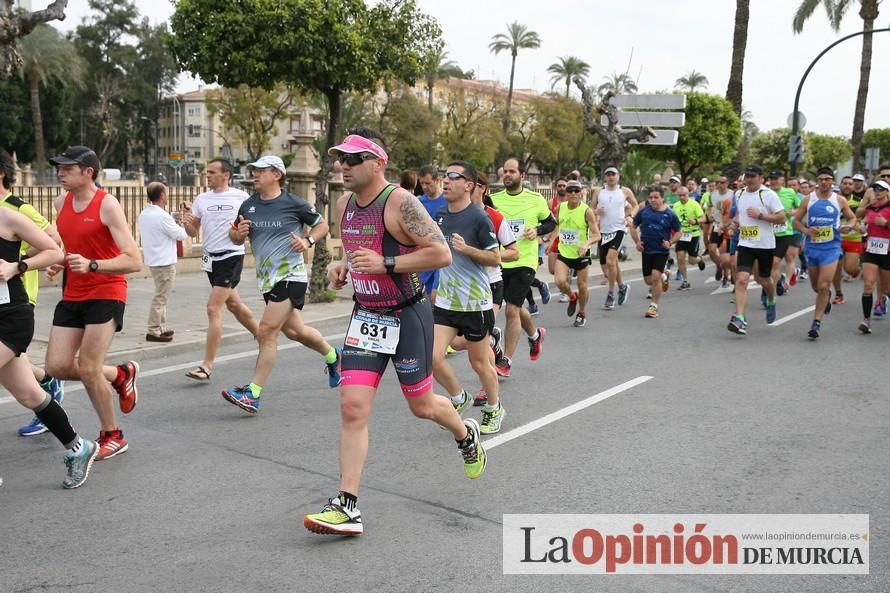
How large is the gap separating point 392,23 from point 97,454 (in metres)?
9.54

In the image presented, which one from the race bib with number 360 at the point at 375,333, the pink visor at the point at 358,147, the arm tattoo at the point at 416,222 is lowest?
the race bib with number 360 at the point at 375,333

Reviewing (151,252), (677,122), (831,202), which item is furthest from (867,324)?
(677,122)

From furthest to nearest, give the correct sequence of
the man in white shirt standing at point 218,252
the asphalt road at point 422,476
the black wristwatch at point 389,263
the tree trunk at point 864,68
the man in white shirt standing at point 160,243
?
1. the tree trunk at point 864,68
2. the man in white shirt standing at point 160,243
3. the man in white shirt standing at point 218,252
4. the black wristwatch at point 389,263
5. the asphalt road at point 422,476

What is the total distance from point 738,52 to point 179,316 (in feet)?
70.9

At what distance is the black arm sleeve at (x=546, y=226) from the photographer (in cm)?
873

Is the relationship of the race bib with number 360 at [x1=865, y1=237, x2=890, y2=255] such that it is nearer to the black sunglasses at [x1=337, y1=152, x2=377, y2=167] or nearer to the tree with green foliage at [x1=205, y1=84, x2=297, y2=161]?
the black sunglasses at [x1=337, y1=152, x2=377, y2=167]

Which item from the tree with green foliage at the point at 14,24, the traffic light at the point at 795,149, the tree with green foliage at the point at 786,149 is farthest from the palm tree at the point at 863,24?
the tree with green foliage at the point at 14,24

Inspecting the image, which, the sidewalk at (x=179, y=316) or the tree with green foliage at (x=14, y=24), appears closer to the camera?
the sidewalk at (x=179, y=316)

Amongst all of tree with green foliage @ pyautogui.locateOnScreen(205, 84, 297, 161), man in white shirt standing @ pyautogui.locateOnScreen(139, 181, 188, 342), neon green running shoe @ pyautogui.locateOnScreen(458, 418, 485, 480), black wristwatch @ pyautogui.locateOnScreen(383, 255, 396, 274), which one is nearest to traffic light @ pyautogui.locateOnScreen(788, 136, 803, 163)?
man in white shirt standing @ pyautogui.locateOnScreen(139, 181, 188, 342)

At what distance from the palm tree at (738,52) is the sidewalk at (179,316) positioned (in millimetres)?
16078

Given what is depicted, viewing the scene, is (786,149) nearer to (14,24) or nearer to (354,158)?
(14,24)

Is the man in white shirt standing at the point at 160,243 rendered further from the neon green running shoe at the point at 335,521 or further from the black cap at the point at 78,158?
the neon green running shoe at the point at 335,521

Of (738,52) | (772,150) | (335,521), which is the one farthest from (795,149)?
(772,150)

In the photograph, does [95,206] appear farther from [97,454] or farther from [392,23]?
[392,23]
